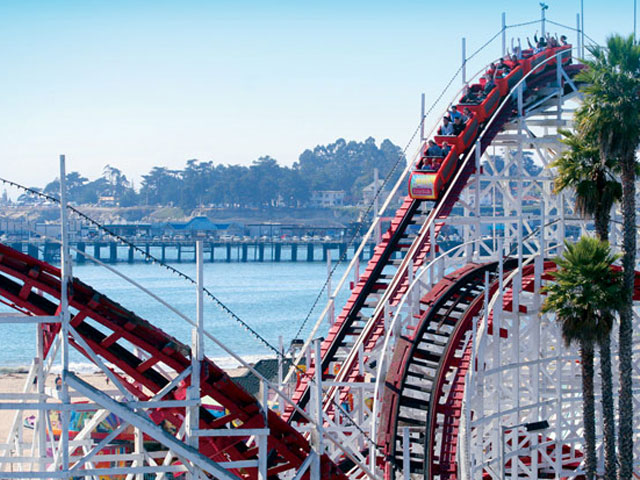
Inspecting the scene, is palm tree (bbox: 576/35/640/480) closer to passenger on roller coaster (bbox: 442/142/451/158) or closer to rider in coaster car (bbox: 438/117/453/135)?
passenger on roller coaster (bbox: 442/142/451/158)

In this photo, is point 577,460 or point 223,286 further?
point 223,286

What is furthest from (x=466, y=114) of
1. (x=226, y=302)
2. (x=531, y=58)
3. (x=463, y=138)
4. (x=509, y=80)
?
(x=226, y=302)

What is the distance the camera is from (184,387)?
21.3m

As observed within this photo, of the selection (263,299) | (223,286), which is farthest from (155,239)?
(263,299)

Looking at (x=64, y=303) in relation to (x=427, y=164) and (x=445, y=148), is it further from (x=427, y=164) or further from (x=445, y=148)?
(x=445, y=148)

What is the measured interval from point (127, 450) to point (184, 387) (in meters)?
17.7

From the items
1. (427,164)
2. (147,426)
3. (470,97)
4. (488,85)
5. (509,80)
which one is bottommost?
(147,426)

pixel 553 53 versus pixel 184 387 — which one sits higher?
pixel 553 53

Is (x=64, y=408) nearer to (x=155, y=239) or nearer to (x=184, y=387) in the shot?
(x=184, y=387)

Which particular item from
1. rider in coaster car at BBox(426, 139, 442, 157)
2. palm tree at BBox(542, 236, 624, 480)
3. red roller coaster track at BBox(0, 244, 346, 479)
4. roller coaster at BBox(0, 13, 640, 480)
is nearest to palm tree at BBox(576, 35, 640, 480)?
palm tree at BBox(542, 236, 624, 480)

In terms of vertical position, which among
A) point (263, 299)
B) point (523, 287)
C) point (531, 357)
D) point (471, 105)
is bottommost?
point (263, 299)

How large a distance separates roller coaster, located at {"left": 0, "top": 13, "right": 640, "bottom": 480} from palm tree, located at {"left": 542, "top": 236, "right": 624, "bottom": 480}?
5.08 ft

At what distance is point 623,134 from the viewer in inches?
1072

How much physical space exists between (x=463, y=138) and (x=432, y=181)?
2.29 meters
